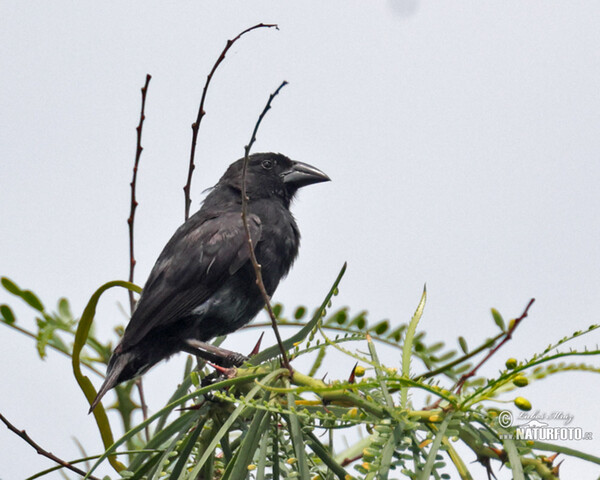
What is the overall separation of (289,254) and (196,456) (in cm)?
237

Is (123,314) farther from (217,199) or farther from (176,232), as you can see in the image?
(217,199)

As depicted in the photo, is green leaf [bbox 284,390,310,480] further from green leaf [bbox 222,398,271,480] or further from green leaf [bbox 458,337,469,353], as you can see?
green leaf [bbox 458,337,469,353]

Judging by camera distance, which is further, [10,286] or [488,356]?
[10,286]

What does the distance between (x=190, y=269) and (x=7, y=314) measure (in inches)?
46.6

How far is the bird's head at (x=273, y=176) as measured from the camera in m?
5.01

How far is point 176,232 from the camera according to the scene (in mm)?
4355

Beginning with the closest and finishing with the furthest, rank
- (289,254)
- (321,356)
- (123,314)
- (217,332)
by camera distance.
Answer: (321,356) < (123,314) < (217,332) < (289,254)

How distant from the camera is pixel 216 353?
3.53 metres

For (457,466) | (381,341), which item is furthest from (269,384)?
(381,341)

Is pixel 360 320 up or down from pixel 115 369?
up

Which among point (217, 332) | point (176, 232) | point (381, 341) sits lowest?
point (381, 341)

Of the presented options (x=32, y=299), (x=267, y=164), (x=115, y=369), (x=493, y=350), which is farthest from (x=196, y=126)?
(x=267, y=164)

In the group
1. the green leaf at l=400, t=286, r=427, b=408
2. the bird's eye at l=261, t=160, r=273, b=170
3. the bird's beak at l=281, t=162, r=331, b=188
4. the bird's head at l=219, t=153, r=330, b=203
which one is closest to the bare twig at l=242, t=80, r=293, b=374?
the green leaf at l=400, t=286, r=427, b=408

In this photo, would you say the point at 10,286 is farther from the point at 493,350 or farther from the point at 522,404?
the point at 522,404
